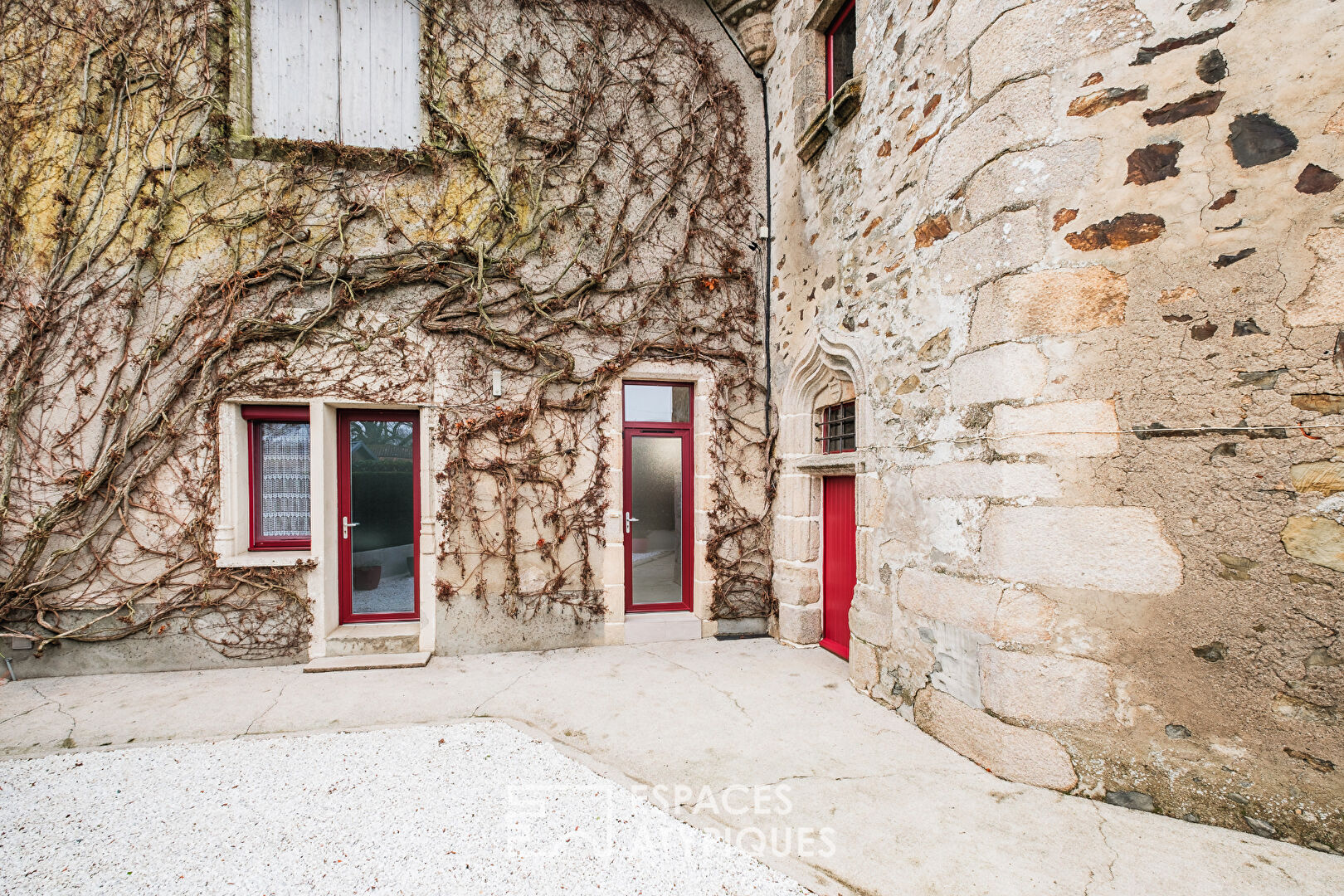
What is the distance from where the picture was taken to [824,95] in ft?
13.7

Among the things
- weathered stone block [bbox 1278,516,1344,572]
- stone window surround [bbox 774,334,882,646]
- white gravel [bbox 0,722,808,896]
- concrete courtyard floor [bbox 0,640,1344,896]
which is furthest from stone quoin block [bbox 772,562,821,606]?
weathered stone block [bbox 1278,516,1344,572]

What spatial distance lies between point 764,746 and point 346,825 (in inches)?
74.6

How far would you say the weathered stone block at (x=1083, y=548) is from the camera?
2.24m

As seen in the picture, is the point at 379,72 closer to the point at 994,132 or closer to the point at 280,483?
the point at 280,483

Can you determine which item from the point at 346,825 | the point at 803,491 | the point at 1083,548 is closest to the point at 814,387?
the point at 803,491

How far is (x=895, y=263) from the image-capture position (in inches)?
127

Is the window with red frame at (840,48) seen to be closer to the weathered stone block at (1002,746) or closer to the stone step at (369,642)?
the weathered stone block at (1002,746)

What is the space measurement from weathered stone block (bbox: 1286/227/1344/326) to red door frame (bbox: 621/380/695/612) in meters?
3.41

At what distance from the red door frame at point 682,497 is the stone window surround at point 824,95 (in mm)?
2048

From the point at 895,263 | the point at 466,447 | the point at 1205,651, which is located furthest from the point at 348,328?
the point at 1205,651

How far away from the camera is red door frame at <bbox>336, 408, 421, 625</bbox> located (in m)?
4.27

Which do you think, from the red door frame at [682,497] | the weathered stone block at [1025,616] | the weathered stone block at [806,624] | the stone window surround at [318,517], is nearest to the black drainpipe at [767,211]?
the red door frame at [682,497]

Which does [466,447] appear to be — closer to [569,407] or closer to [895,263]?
[569,407]

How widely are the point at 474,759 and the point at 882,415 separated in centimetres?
293
